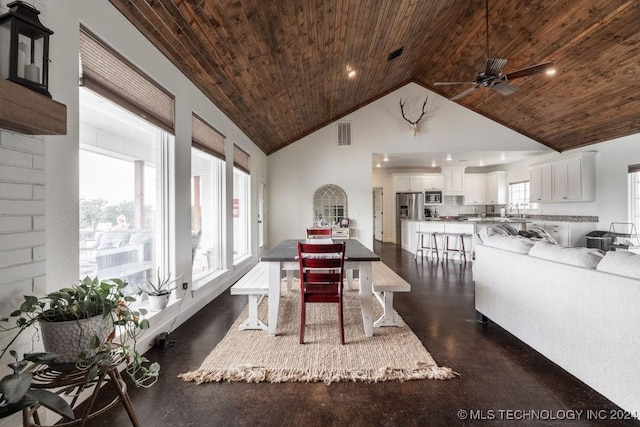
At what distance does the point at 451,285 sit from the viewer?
169 inches

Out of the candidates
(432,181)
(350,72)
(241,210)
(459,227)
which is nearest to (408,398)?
(241,210)

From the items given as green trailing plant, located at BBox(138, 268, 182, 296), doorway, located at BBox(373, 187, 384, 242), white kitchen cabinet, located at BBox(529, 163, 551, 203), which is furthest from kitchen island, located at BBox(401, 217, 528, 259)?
green trailing plant, located at BBox(138, 268, 182, 296)

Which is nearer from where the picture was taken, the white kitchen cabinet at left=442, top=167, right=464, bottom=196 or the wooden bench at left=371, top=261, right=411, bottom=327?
the wooden bench at left=371, top=261, right=411, bottom=327

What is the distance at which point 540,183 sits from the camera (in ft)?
22.9

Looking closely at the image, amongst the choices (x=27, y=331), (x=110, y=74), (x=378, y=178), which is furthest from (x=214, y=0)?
(x=378, y=178)

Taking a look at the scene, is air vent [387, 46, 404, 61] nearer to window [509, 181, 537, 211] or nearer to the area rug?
the area rug

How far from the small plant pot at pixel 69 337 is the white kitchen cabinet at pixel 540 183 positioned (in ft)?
27.9

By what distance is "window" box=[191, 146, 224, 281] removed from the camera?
135 inches

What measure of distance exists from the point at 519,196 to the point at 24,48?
973 cm

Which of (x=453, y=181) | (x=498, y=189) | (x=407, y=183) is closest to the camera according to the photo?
(x=498, y=189)

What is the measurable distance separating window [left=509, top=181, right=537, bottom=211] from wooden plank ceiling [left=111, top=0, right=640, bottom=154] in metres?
1.78

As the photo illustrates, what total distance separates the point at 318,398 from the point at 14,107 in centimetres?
204

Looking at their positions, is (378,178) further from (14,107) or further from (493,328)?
(14,107)

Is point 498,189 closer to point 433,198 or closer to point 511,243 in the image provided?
point 433,198
